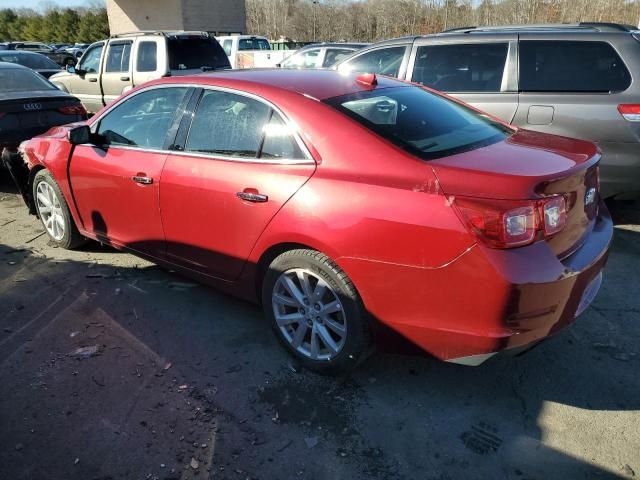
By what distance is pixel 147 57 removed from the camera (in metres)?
9.94

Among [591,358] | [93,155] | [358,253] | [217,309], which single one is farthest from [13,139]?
[591,358]

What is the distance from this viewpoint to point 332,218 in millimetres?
2643

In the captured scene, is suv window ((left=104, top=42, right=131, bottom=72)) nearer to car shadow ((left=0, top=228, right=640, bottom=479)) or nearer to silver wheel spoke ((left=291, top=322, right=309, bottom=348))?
car shadow ((left=0, top=228, right=640, bottom=479))

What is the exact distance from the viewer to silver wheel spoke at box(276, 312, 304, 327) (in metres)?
3.03

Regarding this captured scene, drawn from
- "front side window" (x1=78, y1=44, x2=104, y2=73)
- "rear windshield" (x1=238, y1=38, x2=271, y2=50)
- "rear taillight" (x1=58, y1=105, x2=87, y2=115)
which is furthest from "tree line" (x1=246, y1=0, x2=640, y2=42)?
"rear taillight" (x1=58, y1=105, x2=87, y2=115)

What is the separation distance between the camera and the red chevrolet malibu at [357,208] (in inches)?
92.2

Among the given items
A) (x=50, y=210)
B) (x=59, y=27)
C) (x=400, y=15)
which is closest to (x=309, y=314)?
(x=50, y=210)

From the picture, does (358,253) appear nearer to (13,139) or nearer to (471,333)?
(471,333)

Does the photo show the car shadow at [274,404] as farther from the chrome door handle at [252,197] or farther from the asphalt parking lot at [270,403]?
the chrome door handle at [252,197]

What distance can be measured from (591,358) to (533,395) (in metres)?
0.57

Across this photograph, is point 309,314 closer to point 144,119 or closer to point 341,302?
point 341,302

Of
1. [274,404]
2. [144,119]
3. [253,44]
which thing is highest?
[253,44]

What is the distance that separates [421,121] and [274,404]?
183 centimetres

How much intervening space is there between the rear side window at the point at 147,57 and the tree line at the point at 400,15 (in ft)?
57.8
